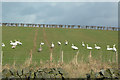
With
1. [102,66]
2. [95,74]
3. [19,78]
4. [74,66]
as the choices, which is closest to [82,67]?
[74,66]

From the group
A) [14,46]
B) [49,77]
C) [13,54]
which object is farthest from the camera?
[14,46]

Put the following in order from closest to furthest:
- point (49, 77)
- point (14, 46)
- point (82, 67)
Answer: point (49, 77)
point (82, 67)
point (14, 46)

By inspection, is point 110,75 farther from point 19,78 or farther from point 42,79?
point 19,78

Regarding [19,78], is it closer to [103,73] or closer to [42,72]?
[42,72]

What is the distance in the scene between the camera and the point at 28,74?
7.96m

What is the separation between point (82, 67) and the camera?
10.1 metres

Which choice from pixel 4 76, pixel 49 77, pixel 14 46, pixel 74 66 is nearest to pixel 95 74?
pixel 49 77

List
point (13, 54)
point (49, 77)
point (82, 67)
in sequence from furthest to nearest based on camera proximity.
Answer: point (13, 54)
point (82, 67)
point (49, 77)

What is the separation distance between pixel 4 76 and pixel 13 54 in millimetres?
7709

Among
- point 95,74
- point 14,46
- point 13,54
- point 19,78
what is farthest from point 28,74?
point 14,46

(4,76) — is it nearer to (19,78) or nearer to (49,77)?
(19,78)

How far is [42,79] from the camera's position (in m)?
7.68

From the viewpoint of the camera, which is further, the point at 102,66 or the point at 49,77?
the point at 102,66

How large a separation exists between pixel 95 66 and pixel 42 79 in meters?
3.97
